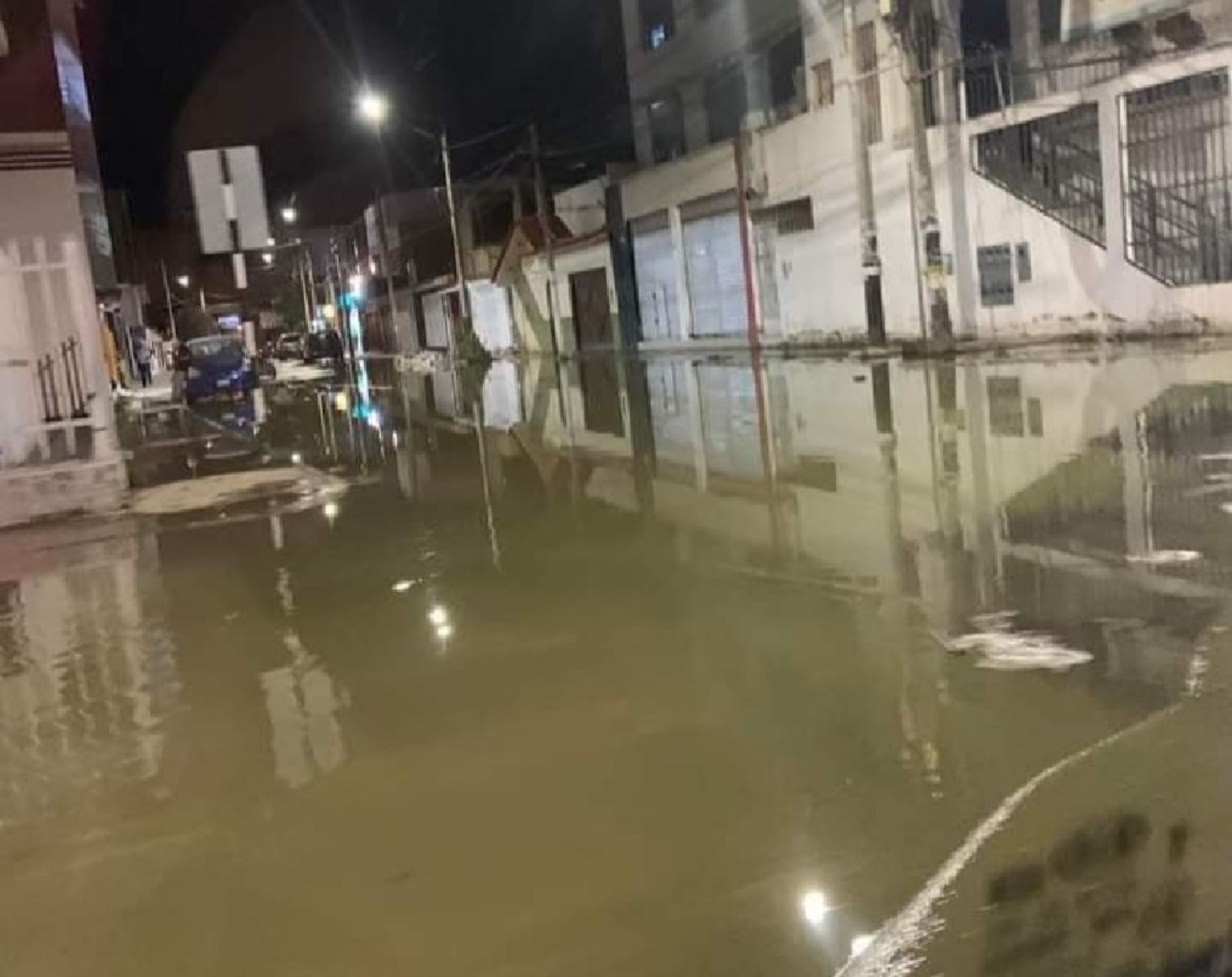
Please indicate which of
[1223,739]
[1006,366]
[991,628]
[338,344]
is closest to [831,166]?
[1006,366]

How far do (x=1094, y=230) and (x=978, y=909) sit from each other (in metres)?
22.2

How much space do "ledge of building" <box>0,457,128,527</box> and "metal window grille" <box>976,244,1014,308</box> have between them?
16.6 metres

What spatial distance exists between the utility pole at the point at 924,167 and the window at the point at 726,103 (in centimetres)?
1303

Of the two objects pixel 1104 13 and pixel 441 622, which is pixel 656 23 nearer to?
pixel 1104 13

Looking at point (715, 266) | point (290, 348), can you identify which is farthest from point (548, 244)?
point (290, 348)

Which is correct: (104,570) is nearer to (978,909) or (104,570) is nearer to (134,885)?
(134,885)

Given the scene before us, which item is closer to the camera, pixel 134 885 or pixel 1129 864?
pixel 1129 864

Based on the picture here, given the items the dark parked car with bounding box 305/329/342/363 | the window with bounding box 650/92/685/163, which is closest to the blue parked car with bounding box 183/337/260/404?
the window with bounding box 650/92/685/163

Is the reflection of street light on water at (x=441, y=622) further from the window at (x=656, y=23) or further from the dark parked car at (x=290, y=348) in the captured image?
the dark parked car at (x=290, y=348)

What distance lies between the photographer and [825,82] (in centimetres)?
3234

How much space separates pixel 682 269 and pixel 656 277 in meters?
2.20

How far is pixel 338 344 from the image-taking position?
70.6 metres

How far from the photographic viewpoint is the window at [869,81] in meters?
29.2

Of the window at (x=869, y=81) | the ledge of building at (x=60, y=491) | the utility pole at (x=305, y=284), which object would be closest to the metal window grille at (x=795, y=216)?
the window at (x=869, y=81)
